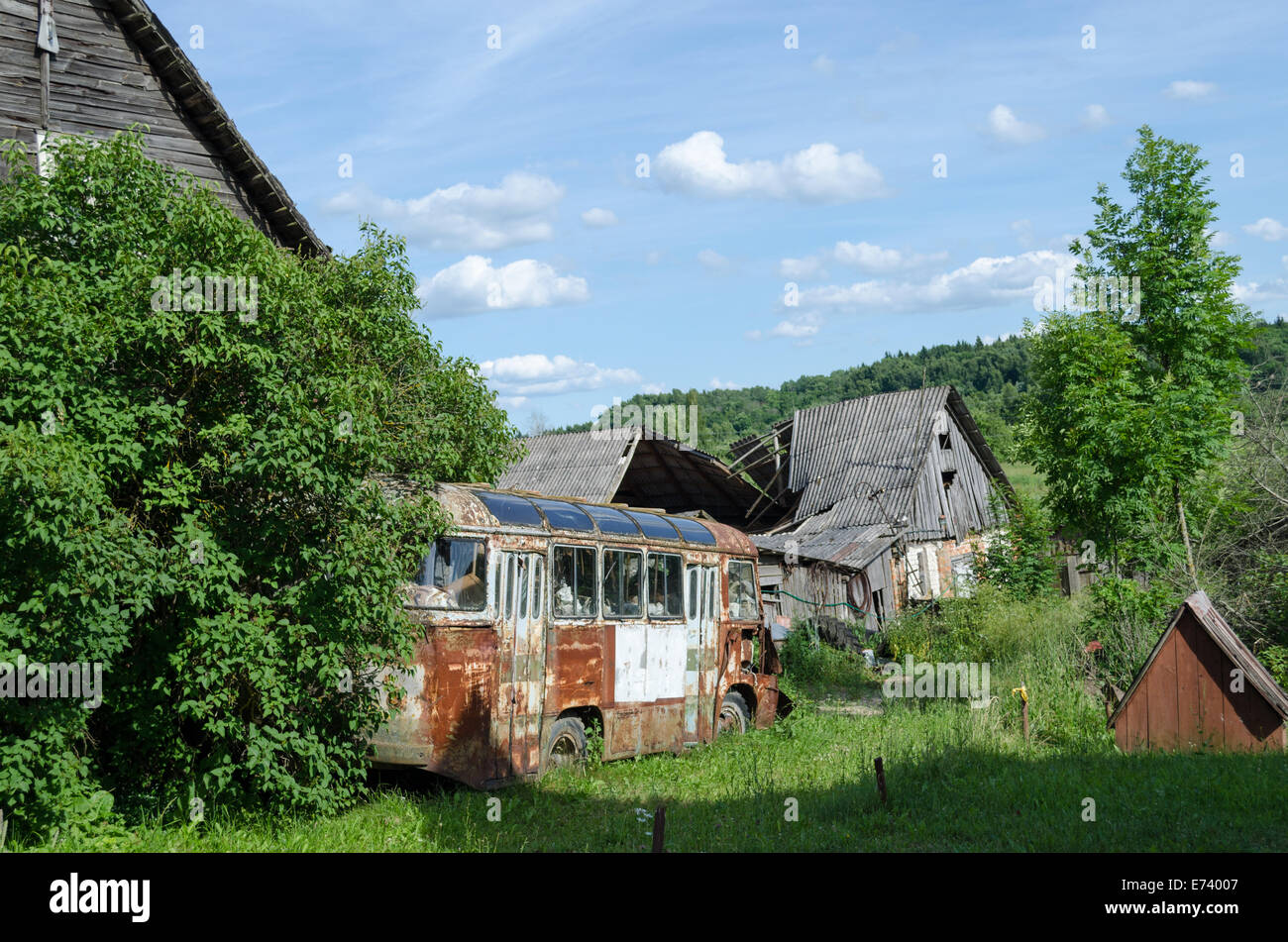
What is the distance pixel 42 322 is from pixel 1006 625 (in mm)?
16905

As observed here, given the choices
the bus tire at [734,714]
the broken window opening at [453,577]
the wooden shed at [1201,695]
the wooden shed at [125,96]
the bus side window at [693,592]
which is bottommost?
the bus tire at [734,714]

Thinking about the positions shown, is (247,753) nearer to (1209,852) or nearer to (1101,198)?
(1209,852)

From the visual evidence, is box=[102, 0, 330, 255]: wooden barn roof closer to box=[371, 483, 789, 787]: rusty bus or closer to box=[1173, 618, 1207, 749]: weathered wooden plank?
box=[371, 483, 789, 787]: rusty bus

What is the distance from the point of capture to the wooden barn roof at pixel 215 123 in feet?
49.2

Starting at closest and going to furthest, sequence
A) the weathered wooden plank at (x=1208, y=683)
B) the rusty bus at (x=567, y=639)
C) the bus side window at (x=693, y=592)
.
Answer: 1. the rusty bus at (x=567, y=639)
2. the weathered wooden plank at (x=1208, y=683)
3. the bus side window at (x=693, y=592)

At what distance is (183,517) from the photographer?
8.05m

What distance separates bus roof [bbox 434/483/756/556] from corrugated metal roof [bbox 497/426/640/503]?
12728 mm

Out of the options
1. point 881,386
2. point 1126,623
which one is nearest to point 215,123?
point 1126,623

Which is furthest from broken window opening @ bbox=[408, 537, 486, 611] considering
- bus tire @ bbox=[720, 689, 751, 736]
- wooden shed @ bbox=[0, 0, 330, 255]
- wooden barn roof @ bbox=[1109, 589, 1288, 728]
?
wooden barn roof @ bbox=[1109, 589, 1288, 728]

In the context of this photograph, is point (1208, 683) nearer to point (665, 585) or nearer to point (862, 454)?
point (665, 585)

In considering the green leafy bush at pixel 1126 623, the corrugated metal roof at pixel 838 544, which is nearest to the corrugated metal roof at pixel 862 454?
the corrugated metal roof at pixel 838 544

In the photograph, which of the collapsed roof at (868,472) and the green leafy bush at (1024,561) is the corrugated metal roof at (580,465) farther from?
the green leafy bush at (1024,561)

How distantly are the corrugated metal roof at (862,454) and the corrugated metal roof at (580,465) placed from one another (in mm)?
5406

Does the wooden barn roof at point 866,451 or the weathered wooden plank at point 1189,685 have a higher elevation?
the wooden barn roof at point 866,451
